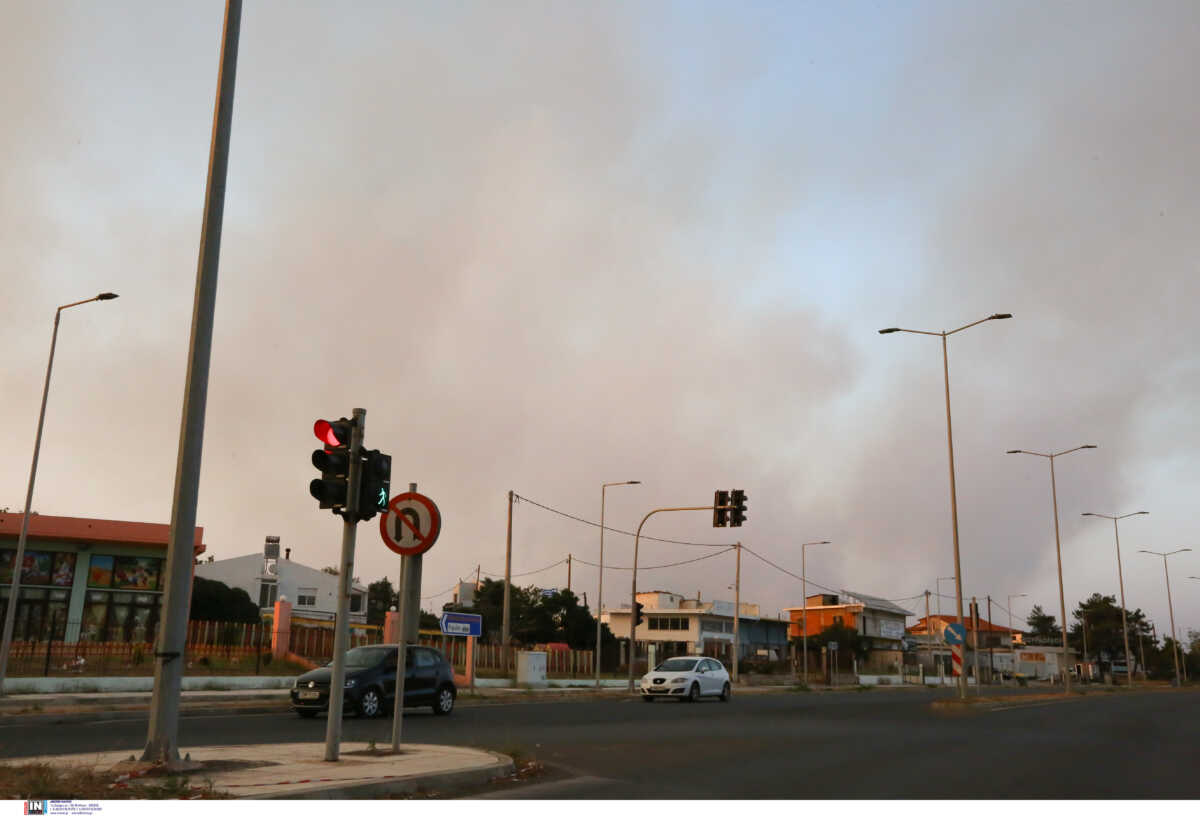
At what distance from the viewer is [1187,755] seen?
46.8 feet

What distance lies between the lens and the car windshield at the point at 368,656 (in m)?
20.4

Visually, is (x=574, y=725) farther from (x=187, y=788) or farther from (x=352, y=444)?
(x=187, y=788)

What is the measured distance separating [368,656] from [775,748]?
9.81 meters

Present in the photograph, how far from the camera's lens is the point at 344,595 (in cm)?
1089

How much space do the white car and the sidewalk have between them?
22.5 metres

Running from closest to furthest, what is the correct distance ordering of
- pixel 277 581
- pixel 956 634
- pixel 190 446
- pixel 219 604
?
pixel 190 446, pixel 956 634, pixel 219 604, pixel 277 581

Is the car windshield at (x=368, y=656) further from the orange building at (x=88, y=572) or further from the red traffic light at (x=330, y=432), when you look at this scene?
the orange building at (x=88, y=572)

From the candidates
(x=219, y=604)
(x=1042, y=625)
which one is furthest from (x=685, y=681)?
(x=1042, y=625)

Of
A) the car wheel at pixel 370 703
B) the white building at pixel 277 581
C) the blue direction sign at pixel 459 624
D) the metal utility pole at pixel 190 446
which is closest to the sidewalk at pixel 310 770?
the metal utility pole at pixel 190 446

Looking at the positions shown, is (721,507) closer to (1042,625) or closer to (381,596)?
(381,596)

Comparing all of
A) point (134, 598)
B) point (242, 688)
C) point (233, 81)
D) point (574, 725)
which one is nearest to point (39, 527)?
point (134, 598)

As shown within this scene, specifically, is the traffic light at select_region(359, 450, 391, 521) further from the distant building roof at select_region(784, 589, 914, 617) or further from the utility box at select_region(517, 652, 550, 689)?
the distant building roof at select_region(784, 589, 914, 617)

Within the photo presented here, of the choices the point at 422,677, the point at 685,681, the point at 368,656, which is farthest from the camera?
the point at 685,681

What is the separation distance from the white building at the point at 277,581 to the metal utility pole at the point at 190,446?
202 ft
